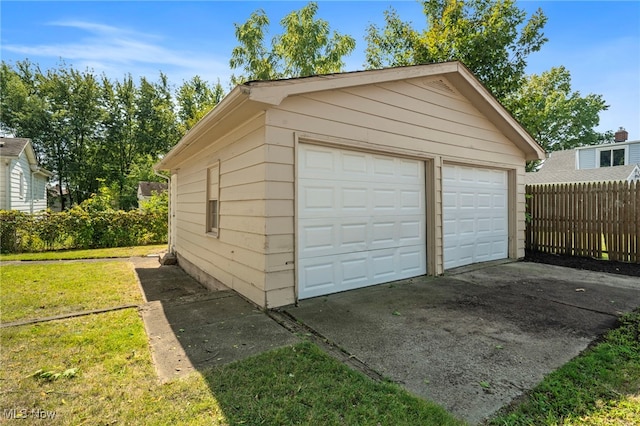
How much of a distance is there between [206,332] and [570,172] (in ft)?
79.4

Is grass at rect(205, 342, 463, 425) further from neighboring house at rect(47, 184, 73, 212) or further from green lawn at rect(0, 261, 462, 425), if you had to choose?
neighboring house at rect(47, 184, 73, 212)

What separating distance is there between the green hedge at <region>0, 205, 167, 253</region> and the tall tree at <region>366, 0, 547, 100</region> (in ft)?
41.0

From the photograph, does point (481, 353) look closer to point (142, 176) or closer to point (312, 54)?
point (312, 54)

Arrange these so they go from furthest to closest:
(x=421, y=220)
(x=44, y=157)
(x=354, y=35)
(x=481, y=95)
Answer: (x=44, y=157), (x=354, y=35), (x=481, y=95), (x=421, y=220)

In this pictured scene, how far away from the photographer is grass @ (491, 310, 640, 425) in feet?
6.52

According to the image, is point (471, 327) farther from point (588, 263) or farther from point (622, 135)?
point (622, 135)

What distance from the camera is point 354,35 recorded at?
58.9ft

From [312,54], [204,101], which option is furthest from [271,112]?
[204,101]

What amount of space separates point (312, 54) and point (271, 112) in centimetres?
1609

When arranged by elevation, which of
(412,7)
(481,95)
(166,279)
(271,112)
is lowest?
(166,279)

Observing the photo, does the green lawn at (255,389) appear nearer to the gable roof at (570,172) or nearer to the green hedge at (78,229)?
the green hedge at (78,229)

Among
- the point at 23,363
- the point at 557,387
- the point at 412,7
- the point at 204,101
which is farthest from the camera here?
the point at 204,101

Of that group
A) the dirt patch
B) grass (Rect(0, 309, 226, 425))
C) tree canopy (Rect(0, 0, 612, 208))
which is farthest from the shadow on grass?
tree canopy (Rect(0, 0, 612, 208))
